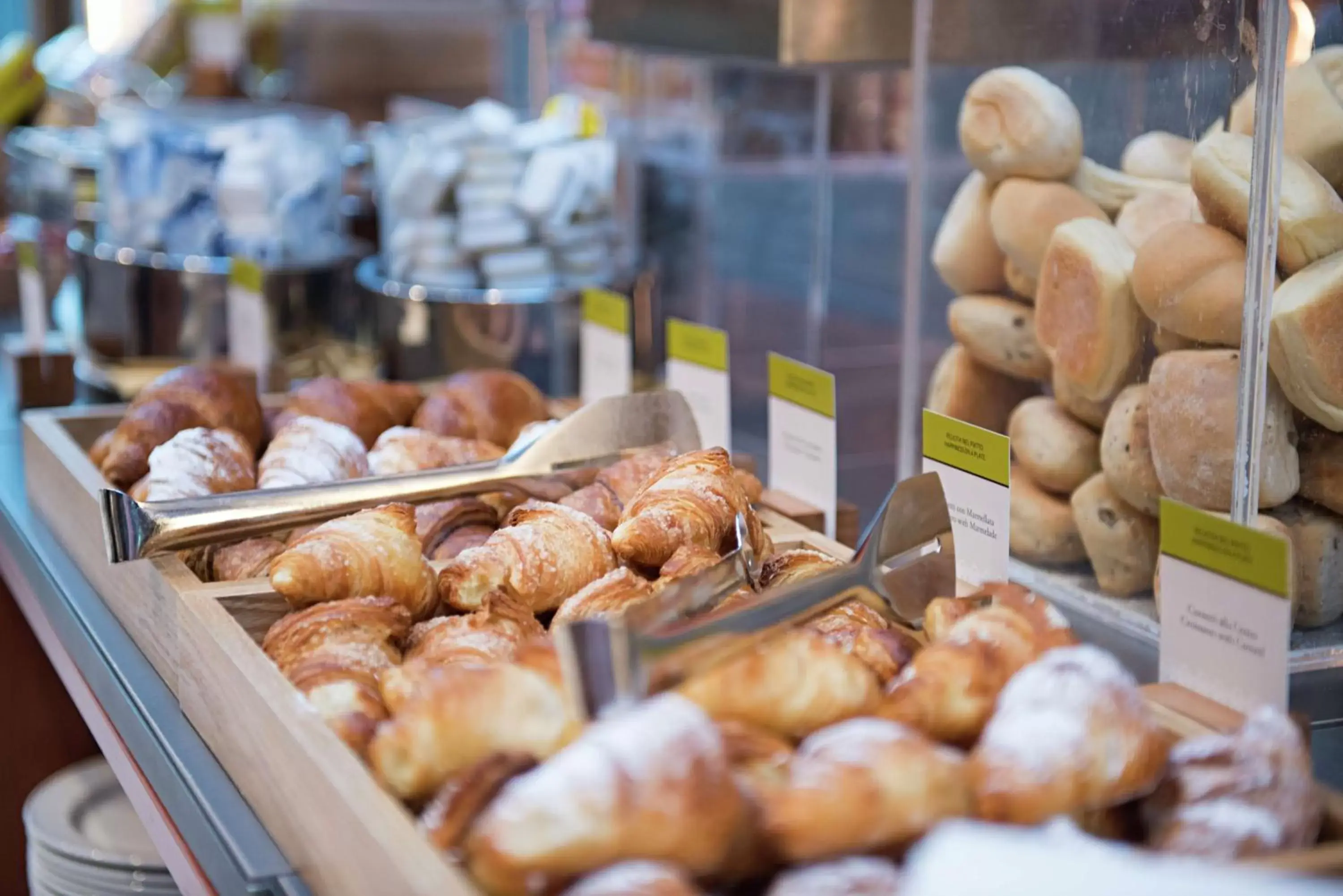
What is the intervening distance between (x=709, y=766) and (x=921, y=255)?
3.22ft

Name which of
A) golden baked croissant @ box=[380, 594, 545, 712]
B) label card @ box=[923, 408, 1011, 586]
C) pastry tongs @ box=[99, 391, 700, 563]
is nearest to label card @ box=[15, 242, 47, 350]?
pastry tongs @ box=[99, 391, 700, 563]

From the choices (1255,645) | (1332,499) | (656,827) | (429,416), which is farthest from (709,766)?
(429,416)

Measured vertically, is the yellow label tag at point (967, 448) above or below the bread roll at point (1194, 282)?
below

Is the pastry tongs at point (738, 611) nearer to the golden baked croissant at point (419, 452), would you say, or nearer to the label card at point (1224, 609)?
the label card at point (1224, 609)

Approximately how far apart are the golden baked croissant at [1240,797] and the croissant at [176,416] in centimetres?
95

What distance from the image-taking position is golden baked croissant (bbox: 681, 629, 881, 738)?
772 mm

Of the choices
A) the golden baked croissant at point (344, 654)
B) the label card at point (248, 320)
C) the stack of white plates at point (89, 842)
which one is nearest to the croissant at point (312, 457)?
the golden baked croissant at point (344, 654)

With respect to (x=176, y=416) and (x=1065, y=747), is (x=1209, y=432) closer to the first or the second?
(x=1065, y=747)

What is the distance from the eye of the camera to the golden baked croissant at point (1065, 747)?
69 cm

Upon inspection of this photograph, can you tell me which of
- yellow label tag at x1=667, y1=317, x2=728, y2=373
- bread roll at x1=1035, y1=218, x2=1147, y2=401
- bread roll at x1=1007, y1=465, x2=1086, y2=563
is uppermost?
bread roll at x1=1035, y1=218, x2=1147, y2=401

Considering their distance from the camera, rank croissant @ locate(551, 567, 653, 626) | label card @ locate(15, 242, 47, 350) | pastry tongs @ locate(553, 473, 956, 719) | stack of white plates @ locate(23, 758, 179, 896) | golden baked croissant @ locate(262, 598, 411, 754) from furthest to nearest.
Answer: label card @ locate(15, 242, 47, 350)
stack of white plates @ locate(23, 758, 179, 896)
croissant @ locate(551, 567, 653, 626)
golden baked croissant @ locate(262, 598, 411, 754)
pastry tongs @ locate(553, 473, 956, 719)

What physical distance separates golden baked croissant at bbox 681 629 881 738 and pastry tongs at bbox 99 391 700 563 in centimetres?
49

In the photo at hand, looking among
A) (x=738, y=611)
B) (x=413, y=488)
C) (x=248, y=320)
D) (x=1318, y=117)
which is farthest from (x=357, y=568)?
(x=248, y=320)

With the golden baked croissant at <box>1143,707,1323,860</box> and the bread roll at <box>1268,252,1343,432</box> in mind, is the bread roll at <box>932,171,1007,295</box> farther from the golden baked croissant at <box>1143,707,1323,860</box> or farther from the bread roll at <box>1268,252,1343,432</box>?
the golden baked croissant at <box>1143,707,1323,860</box>
